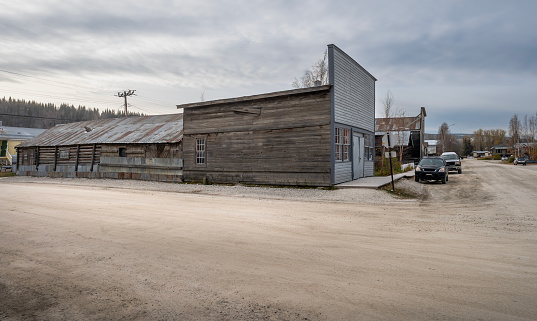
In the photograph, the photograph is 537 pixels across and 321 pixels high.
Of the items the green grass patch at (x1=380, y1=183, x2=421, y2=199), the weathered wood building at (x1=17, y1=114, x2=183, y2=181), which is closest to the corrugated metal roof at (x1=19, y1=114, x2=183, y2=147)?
the weathered wood building at (x1=17, y1=114, x2=183, y2=181)

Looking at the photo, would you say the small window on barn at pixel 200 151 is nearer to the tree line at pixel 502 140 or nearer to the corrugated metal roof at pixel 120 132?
the corrugated metal roof at pixel 120 132

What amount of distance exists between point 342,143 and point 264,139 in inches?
166

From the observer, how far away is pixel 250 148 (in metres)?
18.7

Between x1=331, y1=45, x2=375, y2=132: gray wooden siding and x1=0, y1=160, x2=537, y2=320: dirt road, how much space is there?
8.78m

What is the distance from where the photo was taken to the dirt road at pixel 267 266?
3533 mm

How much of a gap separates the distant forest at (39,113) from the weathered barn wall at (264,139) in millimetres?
82338

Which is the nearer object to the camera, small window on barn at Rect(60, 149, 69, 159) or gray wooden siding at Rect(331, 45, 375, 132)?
gray wooden siding at Rect(331, 45, 375, 132)

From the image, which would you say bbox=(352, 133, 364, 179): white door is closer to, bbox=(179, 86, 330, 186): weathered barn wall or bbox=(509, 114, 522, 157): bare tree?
bbox=(179, 86, 330, 186): weathered barn wall

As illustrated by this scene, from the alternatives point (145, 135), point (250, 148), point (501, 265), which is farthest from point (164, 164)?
point (501, 265)

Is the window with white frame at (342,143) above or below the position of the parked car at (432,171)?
above

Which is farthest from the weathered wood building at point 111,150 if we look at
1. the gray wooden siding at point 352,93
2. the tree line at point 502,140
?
the tree line at point 502,140

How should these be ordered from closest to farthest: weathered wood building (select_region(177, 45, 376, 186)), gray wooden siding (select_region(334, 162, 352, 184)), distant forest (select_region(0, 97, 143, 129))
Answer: weathered wood building (select_region(177, 45, 376, 186)), gray wooden siding (select_region(334, 162, 352, 184)), distant forest (select_region(0, 97, 143, 129))

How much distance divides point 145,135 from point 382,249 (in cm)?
2312

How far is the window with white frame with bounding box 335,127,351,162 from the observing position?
17016 mm
